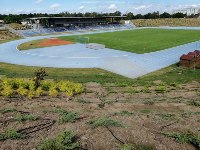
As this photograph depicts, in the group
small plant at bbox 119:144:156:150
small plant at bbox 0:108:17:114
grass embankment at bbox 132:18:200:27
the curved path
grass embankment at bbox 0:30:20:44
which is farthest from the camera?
grass embankment at bbox 132:18:200:27

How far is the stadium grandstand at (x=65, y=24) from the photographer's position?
8859 cm

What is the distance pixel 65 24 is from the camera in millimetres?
99188

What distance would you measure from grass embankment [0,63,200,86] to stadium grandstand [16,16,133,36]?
164 feet

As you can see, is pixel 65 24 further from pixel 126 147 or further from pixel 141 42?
pixel 126 147

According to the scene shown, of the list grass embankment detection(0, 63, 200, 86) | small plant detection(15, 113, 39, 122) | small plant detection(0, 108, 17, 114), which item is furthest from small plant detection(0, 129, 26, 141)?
grass embankment detection(0, 63, 200, 86)

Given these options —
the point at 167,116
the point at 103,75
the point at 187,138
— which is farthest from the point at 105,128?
the point at 103,75

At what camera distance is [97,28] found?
10169cm

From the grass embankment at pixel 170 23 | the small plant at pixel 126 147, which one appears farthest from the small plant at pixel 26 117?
the grass embankment at pixel 170 23

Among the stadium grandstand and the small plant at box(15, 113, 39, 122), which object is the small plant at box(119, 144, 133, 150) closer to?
the small plant at box(15, 113, 39, 122)

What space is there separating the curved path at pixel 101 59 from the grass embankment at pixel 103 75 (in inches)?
68.8

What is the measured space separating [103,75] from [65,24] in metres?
72.6

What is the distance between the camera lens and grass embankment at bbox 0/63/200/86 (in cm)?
2706

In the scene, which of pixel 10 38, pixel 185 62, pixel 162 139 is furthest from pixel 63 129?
pixel 10 38

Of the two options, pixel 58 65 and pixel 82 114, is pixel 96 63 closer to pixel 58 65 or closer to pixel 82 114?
pixel 58 65
